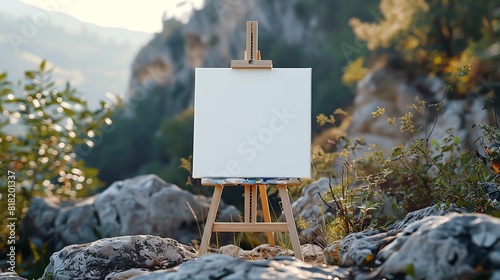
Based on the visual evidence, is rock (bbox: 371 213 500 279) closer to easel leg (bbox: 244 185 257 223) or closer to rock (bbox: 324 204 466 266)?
rock (bbox: 324 204 466 266)

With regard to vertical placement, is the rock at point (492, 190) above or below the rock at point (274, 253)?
above

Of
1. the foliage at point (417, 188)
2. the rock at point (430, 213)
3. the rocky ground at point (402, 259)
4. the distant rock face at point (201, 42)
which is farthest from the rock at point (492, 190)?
the distant rock face at point (201, 42)

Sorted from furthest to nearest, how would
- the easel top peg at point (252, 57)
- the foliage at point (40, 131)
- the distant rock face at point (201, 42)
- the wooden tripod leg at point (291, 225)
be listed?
the distant rock face at point (201, 42)
the foliage at point (40, 131)
the easel top peg at point (252, 57)
the wooden tripod leg at point (291, 225)

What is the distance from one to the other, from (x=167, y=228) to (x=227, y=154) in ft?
8.54

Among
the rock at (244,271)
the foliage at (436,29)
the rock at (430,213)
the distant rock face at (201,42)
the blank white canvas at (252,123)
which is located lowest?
the rock at (244,271)

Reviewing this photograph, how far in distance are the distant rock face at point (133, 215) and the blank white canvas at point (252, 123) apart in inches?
92.1

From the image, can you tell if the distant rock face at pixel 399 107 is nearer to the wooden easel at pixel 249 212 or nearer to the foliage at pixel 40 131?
the foliage at pixel 40 131

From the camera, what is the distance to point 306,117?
13.5ft

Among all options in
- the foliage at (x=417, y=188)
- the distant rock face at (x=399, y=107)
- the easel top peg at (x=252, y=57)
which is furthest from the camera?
the distant rock face at (x=399, y=107)

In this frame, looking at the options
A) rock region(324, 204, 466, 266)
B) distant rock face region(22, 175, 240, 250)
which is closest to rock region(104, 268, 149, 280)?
rock region(324, 204, 466, 266)

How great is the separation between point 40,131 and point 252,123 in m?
3.03

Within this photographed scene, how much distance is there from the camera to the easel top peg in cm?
420

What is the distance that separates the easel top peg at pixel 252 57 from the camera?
4.20 metres

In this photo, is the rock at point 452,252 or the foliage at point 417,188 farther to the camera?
the foliage at point 417,188
